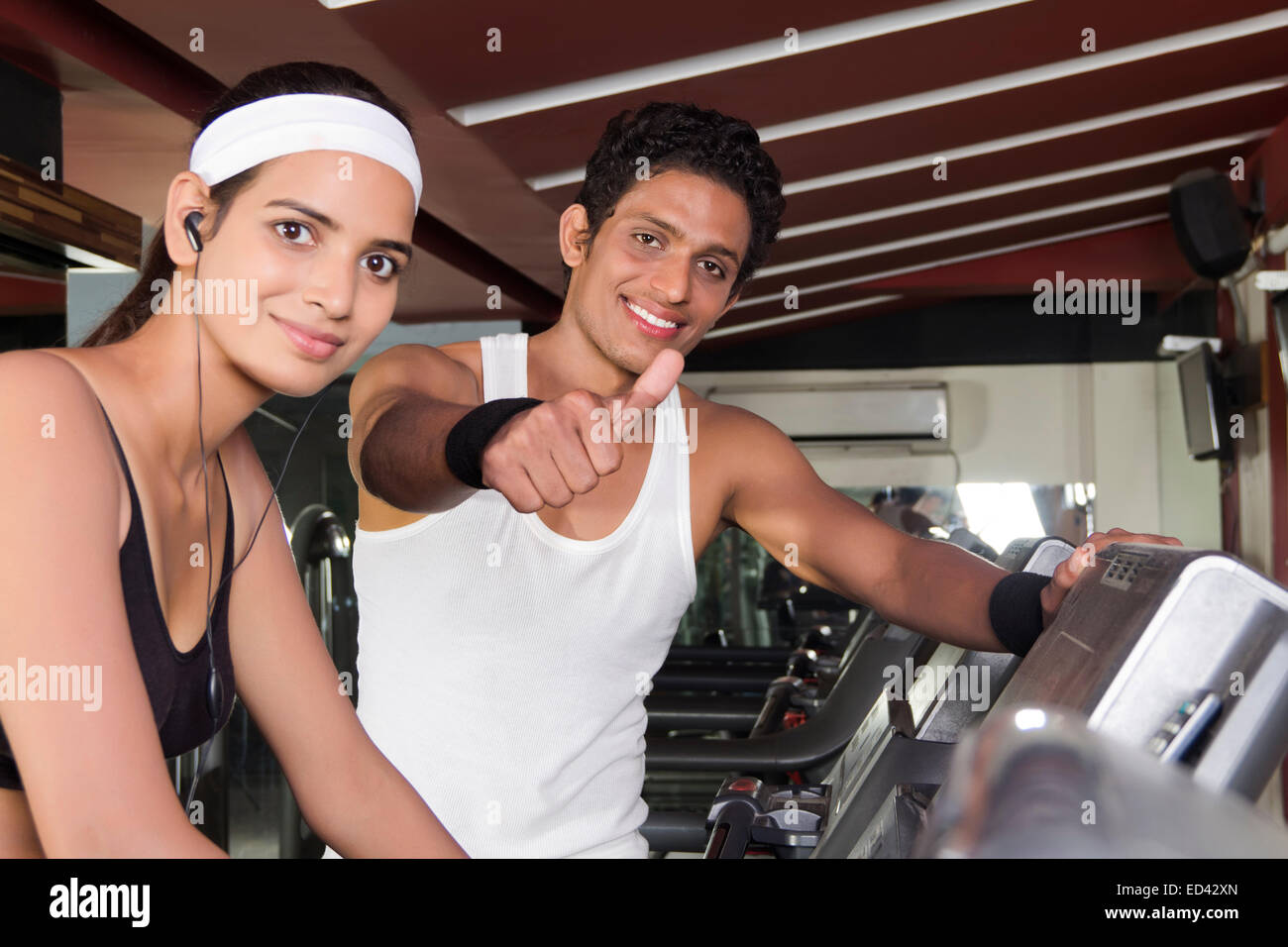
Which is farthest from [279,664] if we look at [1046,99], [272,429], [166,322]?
[272,429]

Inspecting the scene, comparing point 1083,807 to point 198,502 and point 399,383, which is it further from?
point 399,383

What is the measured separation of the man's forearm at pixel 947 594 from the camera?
52.6 inches

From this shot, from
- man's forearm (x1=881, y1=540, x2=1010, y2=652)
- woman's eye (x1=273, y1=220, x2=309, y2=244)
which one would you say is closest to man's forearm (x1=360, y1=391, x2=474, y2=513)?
woman's eye (x1=273, y1=220, x2=309, y2=244)

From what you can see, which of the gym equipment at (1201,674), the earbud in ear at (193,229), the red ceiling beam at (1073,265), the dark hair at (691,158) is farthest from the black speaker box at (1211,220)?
the earbud in ear at (193,229)

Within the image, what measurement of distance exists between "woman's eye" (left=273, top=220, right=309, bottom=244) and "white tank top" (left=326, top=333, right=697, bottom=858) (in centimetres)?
51

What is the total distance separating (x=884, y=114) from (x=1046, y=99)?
574 mm

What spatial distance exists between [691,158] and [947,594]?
0.66 m

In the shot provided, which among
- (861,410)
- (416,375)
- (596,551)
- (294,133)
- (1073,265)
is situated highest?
(1073,265)

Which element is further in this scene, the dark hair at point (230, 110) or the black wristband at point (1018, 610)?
the black wristband at point (1018, 610)

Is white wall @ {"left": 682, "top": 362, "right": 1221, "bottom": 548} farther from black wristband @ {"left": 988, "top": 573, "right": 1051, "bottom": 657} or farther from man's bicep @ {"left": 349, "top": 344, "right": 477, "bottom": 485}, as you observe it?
black wristband @ {"left": 988, "top": 573, "right": 1051, "bottom": 657}

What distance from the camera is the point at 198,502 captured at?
105cm

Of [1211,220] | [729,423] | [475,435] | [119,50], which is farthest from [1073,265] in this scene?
[475,435]

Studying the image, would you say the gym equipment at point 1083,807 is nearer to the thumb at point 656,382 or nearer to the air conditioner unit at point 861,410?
the thumb at point 656,382

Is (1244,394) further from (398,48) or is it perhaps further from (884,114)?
(398,48)
